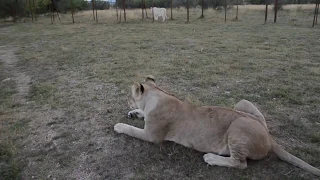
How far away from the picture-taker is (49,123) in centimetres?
441

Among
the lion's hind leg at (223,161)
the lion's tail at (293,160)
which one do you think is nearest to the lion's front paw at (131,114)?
the lion's hind leg at (223,161)

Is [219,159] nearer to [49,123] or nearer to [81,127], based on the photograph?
[81,127]

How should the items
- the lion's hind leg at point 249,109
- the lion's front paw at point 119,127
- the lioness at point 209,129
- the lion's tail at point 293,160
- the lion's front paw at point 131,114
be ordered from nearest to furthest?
the lion's tail at point 293,160, the lioness at point 209,129, the lion's hind leg at point 249,109, the lion's front paw at point 119,127, the lion's front paw at point 131,114

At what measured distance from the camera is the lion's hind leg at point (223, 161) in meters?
3.12

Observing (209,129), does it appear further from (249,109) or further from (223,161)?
(249,109)

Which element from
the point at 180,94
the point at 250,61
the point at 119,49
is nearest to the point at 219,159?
the point at 180,94

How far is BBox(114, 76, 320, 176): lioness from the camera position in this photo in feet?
10.0

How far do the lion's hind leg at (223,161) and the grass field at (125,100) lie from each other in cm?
6

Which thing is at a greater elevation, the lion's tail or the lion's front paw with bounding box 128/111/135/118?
the lion's front paw with bounding box 128/111/135/118

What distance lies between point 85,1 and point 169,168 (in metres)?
39.7

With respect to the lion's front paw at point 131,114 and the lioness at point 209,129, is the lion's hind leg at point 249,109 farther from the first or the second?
the lion's front paw at point 131,114

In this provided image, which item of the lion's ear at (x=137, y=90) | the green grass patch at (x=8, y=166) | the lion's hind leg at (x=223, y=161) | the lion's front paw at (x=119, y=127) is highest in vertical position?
the lion's ear at (x=137, y=90)

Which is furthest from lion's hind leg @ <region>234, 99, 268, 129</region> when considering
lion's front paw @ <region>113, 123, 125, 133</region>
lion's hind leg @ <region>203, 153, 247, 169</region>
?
lion's front paw @ <region>113, 123, 125, 133</region>

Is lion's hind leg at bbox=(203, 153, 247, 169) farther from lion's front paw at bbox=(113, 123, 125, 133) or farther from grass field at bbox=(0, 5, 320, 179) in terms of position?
lion's front paw at bbox=(113, 123, 125, 133)
